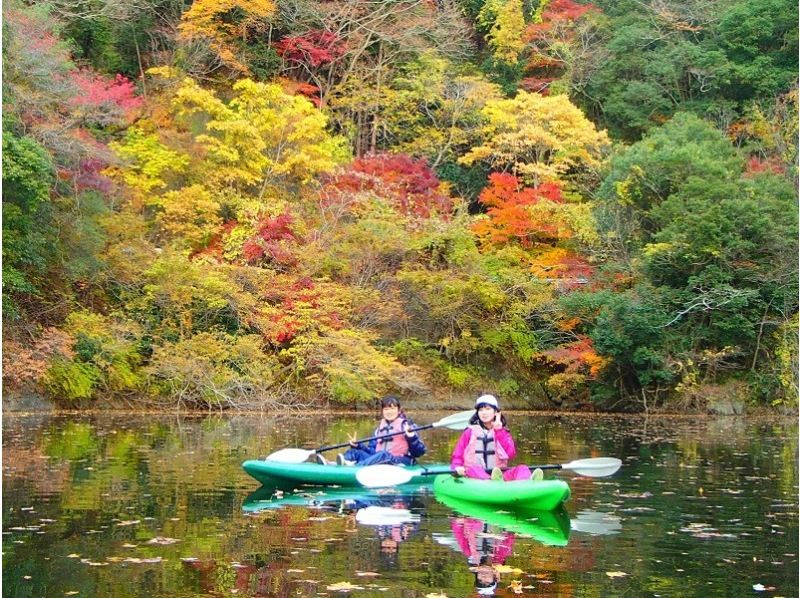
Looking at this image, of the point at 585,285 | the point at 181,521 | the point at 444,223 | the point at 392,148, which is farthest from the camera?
the point at 392,148

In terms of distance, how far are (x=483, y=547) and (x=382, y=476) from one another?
2.93 m

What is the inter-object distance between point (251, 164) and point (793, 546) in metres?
19.0

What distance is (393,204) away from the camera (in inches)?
1027

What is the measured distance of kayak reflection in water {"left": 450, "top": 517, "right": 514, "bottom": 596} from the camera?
7.13 m

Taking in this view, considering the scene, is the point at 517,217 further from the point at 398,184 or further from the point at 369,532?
the point at 369,532

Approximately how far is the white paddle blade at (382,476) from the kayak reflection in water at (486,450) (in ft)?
2.11

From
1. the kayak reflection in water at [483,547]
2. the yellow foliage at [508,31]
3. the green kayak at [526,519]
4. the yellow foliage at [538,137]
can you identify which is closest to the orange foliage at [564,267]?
the yellow foliage at [538,137]

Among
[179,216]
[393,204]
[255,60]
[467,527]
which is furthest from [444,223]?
[467,527]

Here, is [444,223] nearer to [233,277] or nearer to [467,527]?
[233,277]

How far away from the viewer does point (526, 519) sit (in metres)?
9.67

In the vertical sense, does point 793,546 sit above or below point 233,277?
below

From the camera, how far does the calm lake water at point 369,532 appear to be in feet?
23.0

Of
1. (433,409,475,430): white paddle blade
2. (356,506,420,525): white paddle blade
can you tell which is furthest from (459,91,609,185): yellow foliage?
(356,506,420,525): white paddle blade

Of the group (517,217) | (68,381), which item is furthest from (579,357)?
(68,381)
